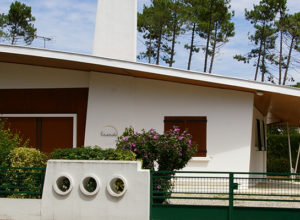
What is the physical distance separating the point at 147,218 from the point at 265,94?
578 centimetres

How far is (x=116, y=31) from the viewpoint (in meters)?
14.7

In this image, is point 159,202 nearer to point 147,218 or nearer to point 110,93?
point 147,218

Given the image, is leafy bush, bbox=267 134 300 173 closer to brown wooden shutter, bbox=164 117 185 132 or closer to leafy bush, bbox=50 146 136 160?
brown wooden shutter, bbox=164 117 185 132

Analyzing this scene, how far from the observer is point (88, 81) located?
13.9 m

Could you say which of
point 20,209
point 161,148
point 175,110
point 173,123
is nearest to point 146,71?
point 175,110

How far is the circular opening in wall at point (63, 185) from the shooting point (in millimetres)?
9125

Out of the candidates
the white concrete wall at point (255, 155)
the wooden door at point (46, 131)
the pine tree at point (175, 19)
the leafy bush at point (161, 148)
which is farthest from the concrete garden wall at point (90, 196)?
the pine tree at point (175, 19)

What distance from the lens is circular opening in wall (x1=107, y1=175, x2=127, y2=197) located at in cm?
894

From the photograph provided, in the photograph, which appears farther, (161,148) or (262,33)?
(262,33)

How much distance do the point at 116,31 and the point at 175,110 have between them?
353 centimetres

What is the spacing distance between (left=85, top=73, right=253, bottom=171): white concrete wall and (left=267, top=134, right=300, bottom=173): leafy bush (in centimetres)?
1240

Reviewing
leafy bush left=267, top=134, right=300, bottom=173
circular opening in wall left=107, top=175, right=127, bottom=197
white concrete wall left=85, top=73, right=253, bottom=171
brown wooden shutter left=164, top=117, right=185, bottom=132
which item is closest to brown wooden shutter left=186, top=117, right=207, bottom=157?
white concrete wall left=85, top=73, right=253, bottom=171

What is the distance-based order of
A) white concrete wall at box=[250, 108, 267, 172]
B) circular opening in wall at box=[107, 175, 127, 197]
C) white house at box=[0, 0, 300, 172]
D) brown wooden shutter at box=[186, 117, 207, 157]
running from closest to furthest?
1. circular opening in wall at box=[107, 175, 127, 197]
2. white house at box=[0, 0, 300, 172]
3. brown wooden shutter at box=[186, 117, 207, 157]
4. white concrete wall at box=[250, 108, 267, 172]

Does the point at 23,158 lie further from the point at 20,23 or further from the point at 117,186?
the point at 20,23
